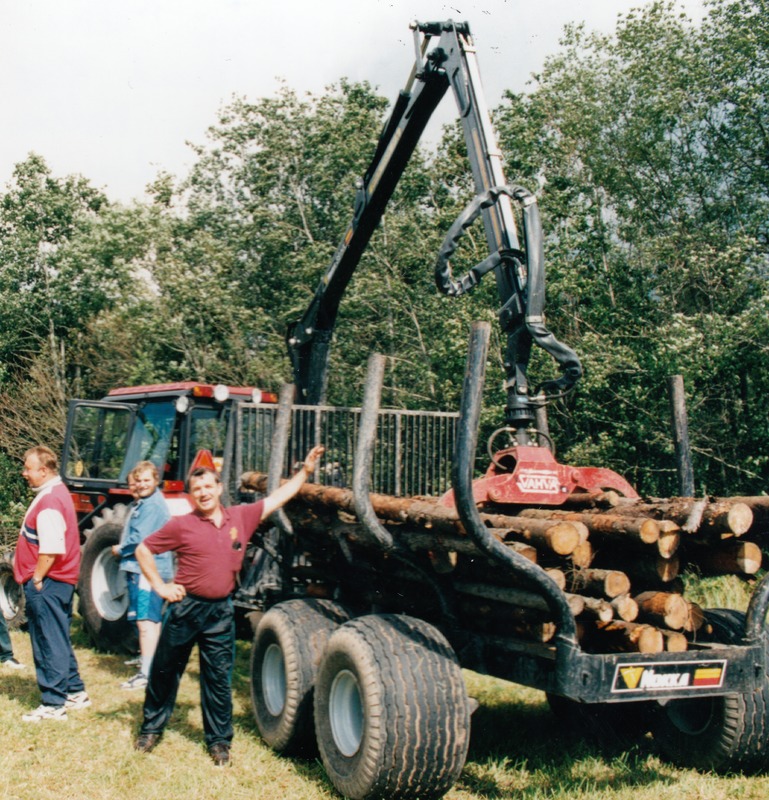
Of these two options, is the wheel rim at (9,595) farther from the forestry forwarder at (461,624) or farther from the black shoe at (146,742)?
the black shoe at (146,742)

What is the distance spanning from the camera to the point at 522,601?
455cm

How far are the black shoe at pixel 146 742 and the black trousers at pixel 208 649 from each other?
1.23ft

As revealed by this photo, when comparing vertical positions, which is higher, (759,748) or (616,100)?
(616,100)

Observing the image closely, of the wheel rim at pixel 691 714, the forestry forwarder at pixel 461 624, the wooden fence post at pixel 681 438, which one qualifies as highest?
the wooden fence post at pixel 681 438

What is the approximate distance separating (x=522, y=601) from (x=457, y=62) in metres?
4.42

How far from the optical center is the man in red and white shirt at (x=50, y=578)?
21.3 feet

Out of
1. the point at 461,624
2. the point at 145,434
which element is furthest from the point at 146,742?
the point at 145,434

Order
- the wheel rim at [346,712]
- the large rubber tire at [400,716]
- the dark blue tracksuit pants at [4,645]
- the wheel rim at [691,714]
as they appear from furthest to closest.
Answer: the dark blue tracksuit pants at [4,645] < the wheel rim at [691,714] < the wheel rim at [346,712] < the large rubber tire at [400,716]

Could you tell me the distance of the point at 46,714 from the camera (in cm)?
638

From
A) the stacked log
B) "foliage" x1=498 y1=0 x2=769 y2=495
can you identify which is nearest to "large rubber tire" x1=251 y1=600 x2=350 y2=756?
the stacked log

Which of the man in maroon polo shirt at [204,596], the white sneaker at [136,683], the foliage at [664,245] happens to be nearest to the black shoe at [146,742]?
the man in maroon polo shirt at [204,596]

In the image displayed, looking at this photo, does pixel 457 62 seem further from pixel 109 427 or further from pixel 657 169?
pixel 657 169

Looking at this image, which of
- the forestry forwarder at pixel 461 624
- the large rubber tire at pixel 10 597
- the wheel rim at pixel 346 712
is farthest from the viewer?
the large rubber tire at pixel 10 597

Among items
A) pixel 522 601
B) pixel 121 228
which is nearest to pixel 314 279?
pixel 121 228
